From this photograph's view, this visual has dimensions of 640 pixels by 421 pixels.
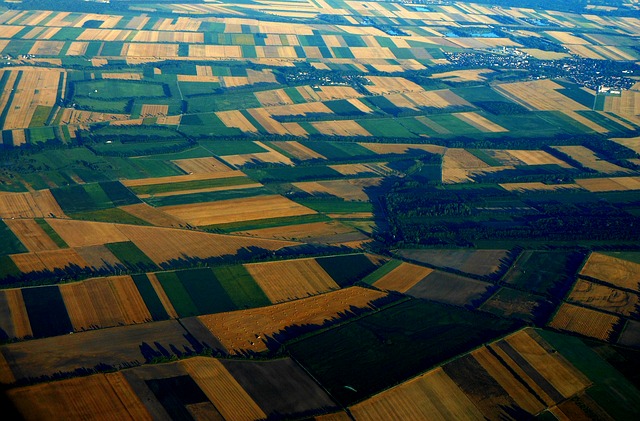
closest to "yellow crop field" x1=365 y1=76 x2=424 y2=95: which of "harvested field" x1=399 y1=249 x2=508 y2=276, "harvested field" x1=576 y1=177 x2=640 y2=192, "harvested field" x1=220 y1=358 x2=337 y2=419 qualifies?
"harvested field" x1=576 y1=177 x2=640 y2=192

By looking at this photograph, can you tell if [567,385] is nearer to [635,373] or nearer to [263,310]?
[635,373]

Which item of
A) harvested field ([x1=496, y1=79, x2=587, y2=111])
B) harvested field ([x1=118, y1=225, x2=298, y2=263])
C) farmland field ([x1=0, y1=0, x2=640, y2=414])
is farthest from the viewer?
harvested field ([x1=496, y1=79, x2=587, y2=111])

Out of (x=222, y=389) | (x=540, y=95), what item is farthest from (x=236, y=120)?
(x=222, y=389)

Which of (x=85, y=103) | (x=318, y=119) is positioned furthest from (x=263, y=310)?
(x=85, y=103)

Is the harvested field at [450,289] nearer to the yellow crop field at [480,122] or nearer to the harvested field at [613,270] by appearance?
the harvested field at [613,270]

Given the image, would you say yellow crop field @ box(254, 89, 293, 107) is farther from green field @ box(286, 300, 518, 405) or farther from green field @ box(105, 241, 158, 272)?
green field @ box(286, 300, 518, 405)

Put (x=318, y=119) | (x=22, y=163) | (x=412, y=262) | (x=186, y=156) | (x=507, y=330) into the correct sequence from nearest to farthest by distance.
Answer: (x=507, y=330), (x=412, y=262), (x=22, y=163), (x=186, y=156), (x=318, y=119)
